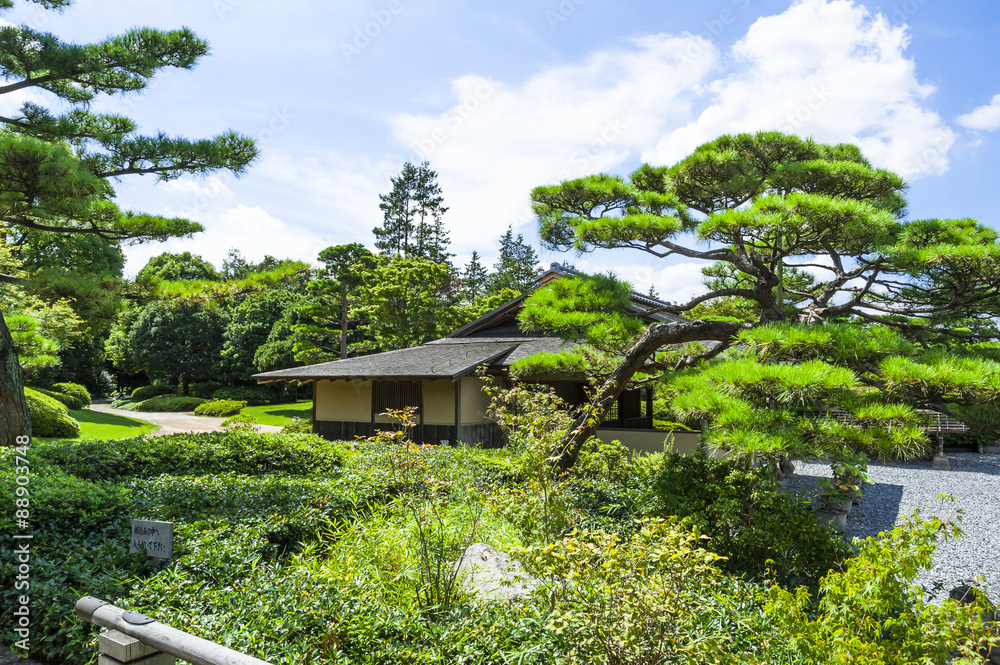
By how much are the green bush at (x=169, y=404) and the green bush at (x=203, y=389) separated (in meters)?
2.60

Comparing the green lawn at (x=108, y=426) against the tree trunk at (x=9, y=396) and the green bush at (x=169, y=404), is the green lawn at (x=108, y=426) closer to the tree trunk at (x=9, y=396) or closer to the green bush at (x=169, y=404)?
the green bush at (x=169, y=404)

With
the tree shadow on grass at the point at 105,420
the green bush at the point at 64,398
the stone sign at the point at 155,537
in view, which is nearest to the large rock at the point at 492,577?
the stone sign at the point at 155,537

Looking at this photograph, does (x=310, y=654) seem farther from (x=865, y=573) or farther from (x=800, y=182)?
(x=800, y=182)

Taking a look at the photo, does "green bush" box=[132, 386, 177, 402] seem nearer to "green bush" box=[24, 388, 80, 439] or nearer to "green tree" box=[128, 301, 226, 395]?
"green tree" box=[128, 301, 226, 395]

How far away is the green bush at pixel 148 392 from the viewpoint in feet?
104

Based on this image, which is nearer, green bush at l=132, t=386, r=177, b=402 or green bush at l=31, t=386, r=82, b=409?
green bush at l=31, t=386, r=82, b=409

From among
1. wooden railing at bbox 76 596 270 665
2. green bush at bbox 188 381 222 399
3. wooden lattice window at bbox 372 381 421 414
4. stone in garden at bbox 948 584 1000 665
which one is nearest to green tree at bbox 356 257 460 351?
wooden lattice window at bbox 372 381 421 414

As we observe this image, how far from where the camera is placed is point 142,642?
298cm

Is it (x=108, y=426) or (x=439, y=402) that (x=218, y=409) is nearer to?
(x=108, y=426)

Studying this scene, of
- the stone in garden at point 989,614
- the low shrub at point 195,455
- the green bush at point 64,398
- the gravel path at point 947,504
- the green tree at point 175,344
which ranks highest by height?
the green tree at point 175,344

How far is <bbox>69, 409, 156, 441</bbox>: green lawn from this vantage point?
56.9ft

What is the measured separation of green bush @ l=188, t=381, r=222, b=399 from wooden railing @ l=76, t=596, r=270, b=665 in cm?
3251

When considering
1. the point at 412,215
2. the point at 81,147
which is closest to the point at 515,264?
the point at 412,215

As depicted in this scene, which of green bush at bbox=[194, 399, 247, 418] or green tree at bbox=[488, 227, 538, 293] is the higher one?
green tree at bbox=[488, 227, 538, 293]
